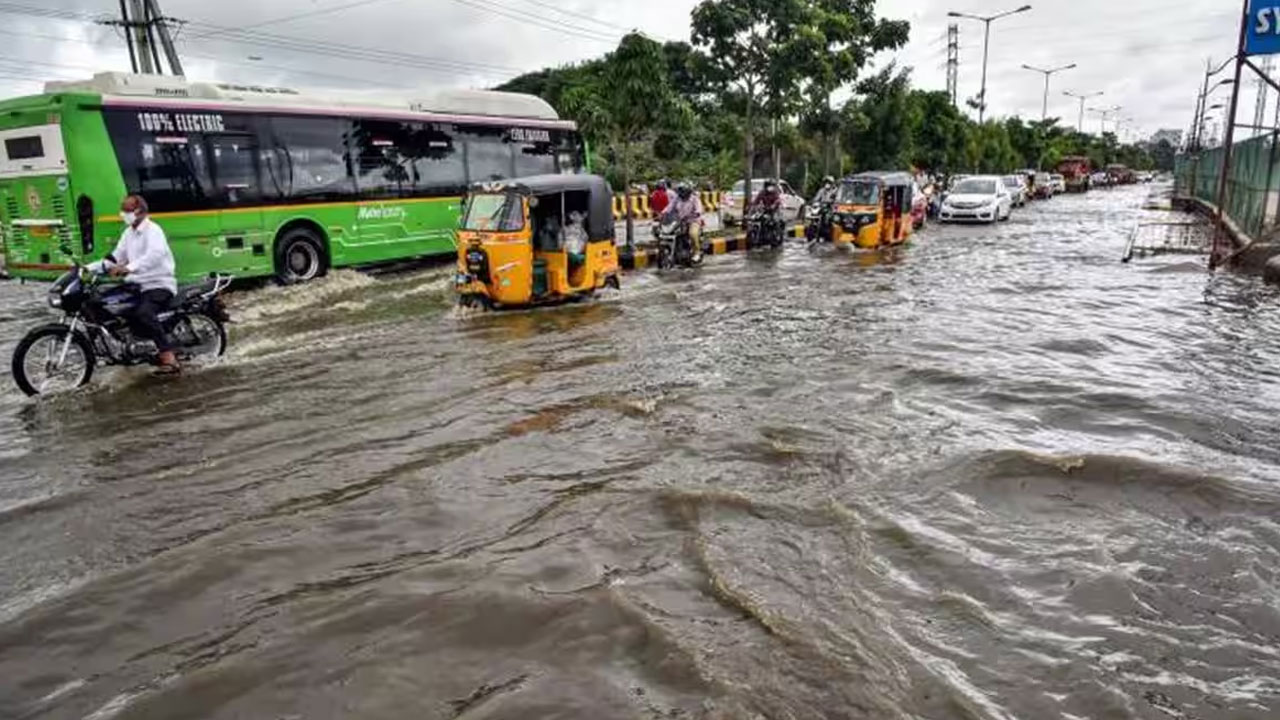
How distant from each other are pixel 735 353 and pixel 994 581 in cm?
513

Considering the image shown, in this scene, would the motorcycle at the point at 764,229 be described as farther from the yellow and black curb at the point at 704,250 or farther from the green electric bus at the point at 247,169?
the green electric bus at the point at 247,169

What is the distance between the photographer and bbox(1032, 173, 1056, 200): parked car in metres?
43.1

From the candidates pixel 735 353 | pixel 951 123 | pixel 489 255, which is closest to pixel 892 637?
pixel 735 353

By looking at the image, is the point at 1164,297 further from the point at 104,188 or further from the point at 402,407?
the point at 104,188

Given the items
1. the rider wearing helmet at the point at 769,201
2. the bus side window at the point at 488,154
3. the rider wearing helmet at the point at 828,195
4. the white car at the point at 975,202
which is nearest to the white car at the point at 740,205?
the rider wearing helmet at the point at 828,195

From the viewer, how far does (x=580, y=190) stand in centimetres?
1162

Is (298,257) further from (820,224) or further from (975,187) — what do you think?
(975,187)

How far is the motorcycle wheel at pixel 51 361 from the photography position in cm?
738

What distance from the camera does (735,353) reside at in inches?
354

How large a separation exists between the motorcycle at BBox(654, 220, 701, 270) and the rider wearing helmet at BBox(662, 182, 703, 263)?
0.06 meters

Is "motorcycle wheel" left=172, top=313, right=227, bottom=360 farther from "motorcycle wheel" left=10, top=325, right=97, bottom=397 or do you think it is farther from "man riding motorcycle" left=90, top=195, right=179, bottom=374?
"motorcycle wheel" left=10, top=325, right=97, bottom=397

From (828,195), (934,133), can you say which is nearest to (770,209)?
(828,195)

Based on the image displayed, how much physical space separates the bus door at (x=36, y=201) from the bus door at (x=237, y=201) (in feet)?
6.17

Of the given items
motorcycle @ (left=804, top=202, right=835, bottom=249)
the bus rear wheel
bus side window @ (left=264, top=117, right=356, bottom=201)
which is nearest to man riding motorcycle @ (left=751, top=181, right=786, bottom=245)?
motorcycle @ (left=804, top=202, right=835, bottom=249)
